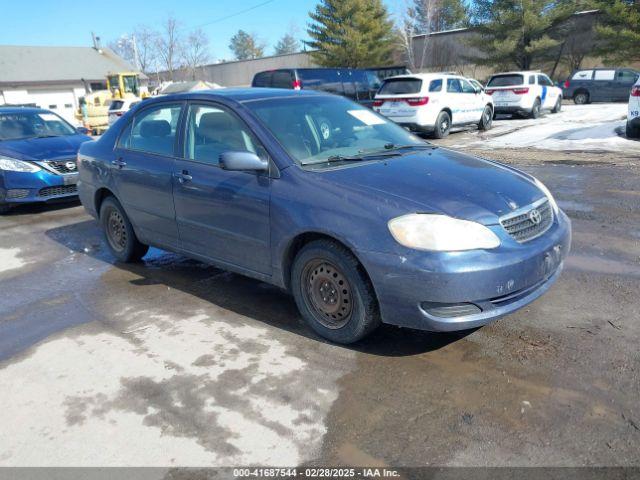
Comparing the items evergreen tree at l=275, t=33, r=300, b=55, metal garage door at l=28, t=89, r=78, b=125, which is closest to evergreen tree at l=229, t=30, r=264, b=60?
evergreen tree at l=275, t=33, r=300, b=55

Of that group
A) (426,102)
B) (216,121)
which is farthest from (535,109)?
(216,121)

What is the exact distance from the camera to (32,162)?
316 inches

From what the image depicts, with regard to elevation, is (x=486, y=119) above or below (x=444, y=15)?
below

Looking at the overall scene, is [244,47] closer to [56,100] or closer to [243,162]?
[56,100]

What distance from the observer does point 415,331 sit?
12.4 ft

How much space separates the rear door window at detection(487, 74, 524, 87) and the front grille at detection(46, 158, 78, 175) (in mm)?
15831

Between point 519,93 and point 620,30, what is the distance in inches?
750

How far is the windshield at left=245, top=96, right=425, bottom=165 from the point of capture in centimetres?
393

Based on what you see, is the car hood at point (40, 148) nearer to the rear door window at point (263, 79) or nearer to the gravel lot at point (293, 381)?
the gravel lot at point (293, 381)

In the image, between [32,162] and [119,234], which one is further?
[32,162]

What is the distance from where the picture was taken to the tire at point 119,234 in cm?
539

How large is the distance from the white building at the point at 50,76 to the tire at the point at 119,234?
141ft

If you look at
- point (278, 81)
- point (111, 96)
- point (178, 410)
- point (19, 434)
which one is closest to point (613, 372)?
point (178, 410)

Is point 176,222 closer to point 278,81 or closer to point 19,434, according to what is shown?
point 19,434
